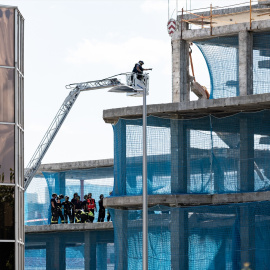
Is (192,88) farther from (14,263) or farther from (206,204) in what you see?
(14,263)

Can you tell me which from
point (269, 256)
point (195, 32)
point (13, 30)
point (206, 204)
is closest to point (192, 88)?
point (195, 32)

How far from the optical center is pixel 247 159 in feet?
113

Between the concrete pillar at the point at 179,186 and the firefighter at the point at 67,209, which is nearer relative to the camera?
the concrete pillar at the point at 179,186

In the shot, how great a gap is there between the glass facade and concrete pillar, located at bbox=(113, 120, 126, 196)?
991cm

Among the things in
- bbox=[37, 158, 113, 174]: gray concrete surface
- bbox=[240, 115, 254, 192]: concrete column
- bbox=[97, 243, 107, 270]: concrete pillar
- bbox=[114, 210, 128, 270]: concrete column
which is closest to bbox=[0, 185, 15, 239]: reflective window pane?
bbox=[114, 210, 128, 270]: concrete column

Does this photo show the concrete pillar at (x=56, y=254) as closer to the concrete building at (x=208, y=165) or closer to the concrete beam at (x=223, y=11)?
the concrete building at (x=208, y=165)

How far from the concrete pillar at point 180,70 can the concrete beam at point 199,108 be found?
1.72 meters

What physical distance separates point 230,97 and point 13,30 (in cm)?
1073

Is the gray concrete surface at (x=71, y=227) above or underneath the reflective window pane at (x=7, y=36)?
underneath

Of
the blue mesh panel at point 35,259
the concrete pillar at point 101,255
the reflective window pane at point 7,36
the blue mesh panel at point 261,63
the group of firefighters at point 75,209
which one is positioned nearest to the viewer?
the reflective window pane at point 7,36

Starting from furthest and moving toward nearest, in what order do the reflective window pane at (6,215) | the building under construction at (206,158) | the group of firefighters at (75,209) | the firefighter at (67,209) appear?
the firefighter at (67,209) → the group of firefighters at (75,209) → the building under construction at (206,158) → the reflective window pane at (6,215)

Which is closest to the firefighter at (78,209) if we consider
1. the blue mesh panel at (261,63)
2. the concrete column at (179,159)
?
the concrete column at (179,159)

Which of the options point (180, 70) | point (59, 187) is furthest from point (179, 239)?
point (59, 187)

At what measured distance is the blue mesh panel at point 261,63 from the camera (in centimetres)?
3559
